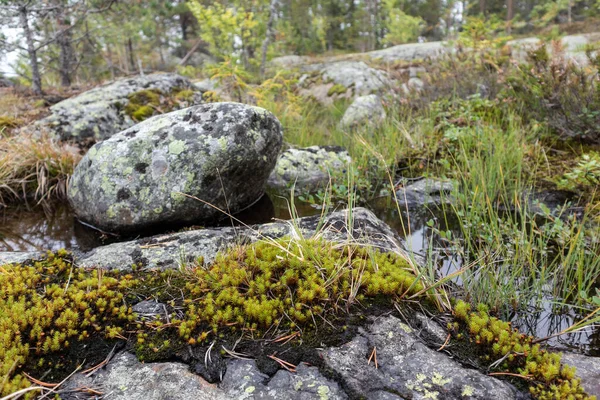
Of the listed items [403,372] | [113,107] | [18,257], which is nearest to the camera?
[403,372]

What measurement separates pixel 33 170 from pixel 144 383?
470cm

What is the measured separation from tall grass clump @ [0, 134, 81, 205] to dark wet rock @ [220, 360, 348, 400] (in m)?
4.27

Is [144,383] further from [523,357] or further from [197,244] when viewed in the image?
[523,357]

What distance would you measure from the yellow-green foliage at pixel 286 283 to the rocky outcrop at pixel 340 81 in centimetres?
903

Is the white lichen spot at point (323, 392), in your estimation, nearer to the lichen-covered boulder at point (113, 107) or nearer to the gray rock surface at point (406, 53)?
the lichen-covered boulder at point (113, 107)

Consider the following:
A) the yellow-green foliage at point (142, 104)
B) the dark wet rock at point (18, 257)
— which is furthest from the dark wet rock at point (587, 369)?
the yellow-green foliage at point (142, 104)

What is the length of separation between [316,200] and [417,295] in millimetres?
2785

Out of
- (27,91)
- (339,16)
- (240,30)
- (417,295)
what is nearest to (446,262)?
(417,295)

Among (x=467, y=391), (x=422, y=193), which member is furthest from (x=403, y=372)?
(x=422, y=193)

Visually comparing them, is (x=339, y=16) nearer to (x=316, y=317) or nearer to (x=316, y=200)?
(x=316, y=200)

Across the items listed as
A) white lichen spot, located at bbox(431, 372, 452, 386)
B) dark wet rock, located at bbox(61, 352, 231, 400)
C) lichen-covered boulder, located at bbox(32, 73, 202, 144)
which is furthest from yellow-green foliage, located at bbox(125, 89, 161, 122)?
white lichen spot, located at bbox(431, 372, 452, 386)

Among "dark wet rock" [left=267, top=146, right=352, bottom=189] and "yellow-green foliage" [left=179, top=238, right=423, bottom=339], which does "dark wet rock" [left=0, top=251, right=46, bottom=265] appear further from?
"dark wet rock" [left=267, top=146, right=352, bottom=189]

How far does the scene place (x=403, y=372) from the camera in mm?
1703

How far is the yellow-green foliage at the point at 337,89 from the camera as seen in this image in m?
11.6
